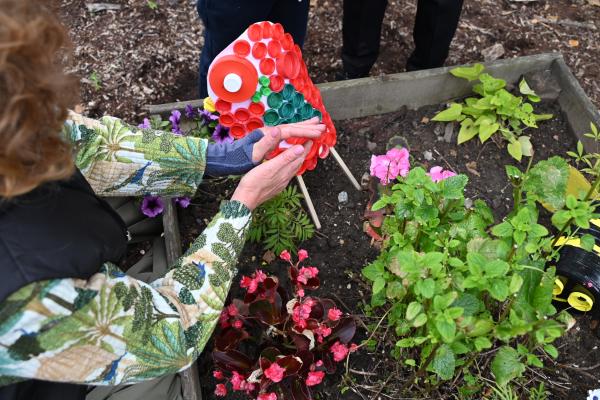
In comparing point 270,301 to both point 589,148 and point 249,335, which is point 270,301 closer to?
point 249,335

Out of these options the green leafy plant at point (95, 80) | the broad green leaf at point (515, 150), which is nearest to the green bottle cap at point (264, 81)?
the broad green leaf at point (515, 150)

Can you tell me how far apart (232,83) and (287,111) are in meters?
0.22

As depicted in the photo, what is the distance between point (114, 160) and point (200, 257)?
1.45ft

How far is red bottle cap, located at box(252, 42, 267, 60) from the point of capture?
5.34 feet

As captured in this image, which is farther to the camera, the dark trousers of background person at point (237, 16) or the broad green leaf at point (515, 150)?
the broad green leaf at point (515, 150)

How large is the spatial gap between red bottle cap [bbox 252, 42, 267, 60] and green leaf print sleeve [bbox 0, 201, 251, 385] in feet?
1.59

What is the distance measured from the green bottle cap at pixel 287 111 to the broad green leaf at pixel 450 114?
2.62 ft

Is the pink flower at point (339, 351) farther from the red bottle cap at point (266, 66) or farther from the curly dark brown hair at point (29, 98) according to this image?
the curly dark brown hair at point (29, 98)

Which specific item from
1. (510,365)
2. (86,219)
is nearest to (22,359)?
(86,219)

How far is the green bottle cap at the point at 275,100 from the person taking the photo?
5.53 feet

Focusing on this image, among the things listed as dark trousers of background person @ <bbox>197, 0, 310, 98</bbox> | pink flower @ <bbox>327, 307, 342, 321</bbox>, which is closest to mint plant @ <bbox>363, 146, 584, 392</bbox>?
pink flower @ <bbox>327, 307, 342, 321</bbox>

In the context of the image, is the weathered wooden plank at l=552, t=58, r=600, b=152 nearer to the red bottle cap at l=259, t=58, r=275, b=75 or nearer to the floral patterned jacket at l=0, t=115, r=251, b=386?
the red bottle cap at l=259, t=58, r=275, b=75

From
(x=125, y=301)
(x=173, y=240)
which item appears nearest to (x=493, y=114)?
(x=173, y=240)

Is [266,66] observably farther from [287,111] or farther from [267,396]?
[267,396]
